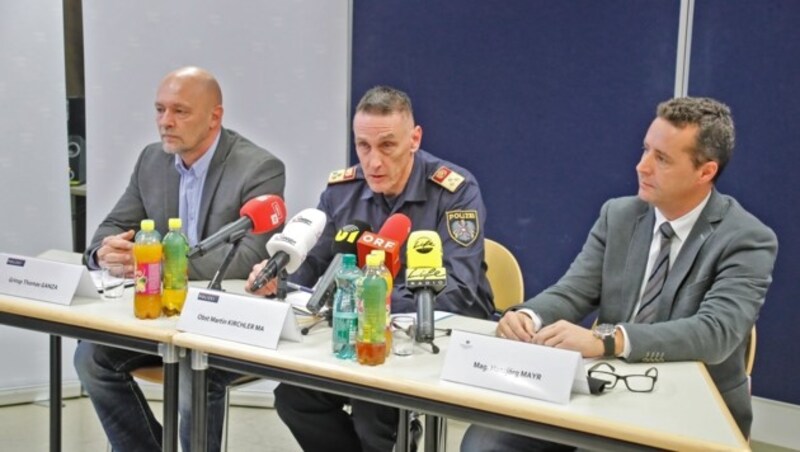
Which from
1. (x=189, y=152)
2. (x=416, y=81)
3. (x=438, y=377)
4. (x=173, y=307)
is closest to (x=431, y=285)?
(x=438, y=377)

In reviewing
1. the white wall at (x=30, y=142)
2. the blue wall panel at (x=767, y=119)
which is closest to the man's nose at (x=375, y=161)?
the blue wall panel at (x=767, y=119)

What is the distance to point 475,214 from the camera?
2.97 metres

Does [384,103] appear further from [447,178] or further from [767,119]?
[767,119]

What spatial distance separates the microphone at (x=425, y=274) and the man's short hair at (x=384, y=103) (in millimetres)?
732

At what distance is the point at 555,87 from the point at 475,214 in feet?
4.57

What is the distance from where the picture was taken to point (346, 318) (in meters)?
2.24

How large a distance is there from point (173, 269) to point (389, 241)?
0.63 metres

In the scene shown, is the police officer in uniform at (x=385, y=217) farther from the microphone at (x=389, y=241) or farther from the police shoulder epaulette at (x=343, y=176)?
the microphone at (x=389, y=241)

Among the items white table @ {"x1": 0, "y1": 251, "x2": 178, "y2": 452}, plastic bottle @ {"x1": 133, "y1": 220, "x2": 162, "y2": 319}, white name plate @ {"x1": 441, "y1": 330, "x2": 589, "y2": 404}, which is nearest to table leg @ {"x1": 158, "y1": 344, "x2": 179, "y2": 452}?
white table @ {"x1": 0, "y1": 251, "x2": 178, "y2": 452}

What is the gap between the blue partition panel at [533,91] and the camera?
13.1ft

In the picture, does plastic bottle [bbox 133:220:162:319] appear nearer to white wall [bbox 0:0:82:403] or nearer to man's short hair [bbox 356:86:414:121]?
man's short hair [bbox 356:86:414:121]

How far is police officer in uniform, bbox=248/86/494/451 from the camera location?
279cm

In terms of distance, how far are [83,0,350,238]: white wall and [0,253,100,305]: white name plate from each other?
52.3 inches

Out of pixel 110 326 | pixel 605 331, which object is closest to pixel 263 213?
pixel 110 326
